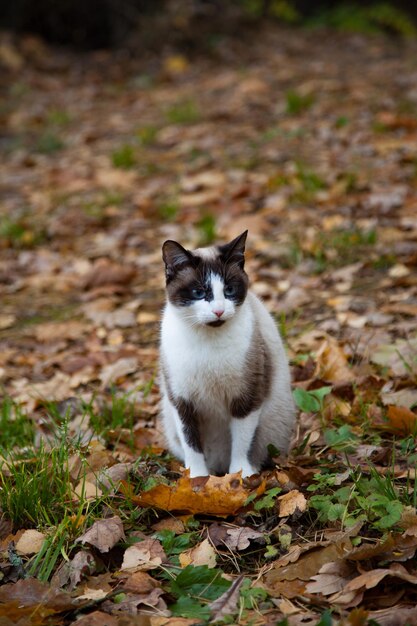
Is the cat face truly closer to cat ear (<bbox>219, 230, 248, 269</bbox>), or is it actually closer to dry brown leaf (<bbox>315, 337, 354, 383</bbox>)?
cat ear (<bbox>219, 230, 248, 269</bbox>)

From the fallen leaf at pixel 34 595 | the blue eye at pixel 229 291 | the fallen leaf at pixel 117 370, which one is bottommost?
the fallen leaf at pixel 117 370

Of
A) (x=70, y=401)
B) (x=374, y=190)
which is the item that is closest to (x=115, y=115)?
(x=374, y=190)

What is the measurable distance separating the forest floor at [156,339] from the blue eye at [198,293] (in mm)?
738

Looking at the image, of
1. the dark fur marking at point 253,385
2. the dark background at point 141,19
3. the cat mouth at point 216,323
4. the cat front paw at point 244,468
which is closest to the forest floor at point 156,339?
the cat front paw at point 244,468

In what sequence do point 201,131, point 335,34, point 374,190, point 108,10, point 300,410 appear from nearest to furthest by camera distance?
1. point 300,410
2. point 374,190
3. point 201,131
4. point 108,10
5. point 335,34

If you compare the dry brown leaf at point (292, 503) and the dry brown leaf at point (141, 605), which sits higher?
the dry brown leaf at point (292, 503)

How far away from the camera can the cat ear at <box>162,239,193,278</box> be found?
2957 millimetres

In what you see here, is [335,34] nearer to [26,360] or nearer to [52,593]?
[26,360]

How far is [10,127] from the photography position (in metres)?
9.93

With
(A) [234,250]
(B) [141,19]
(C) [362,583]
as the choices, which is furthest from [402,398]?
(B) [141,19]

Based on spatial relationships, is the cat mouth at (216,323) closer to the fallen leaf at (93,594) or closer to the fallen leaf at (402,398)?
the fallen leaf at (402,398)

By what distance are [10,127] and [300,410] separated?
25.7ft

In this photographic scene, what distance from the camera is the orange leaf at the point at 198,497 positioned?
2770 millimetres

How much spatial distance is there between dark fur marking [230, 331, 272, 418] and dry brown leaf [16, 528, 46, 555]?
0.94m
